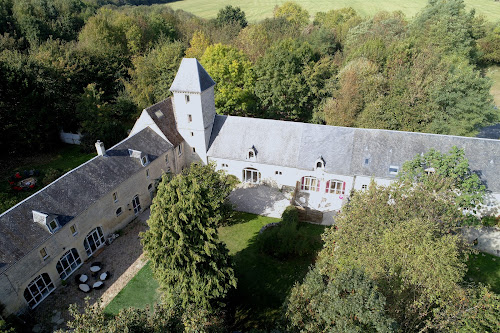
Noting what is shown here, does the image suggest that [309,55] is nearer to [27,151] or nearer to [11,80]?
[11,80]

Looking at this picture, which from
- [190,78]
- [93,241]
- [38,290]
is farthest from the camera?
[190,78]

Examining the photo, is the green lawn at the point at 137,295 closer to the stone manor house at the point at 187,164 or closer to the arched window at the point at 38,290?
the arched window at the point at 38,290

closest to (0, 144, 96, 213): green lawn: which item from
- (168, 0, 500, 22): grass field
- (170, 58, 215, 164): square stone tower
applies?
(170, 58, 215, 164): square stone tower

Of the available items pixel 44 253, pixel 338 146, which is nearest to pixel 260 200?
pixel 338 146

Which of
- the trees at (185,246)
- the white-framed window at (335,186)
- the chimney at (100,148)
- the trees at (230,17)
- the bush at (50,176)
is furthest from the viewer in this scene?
the trees at (230,17)

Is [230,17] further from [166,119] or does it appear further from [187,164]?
[187,164]

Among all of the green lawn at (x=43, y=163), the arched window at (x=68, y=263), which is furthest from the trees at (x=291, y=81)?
the arched window at (x=68, y=263)
